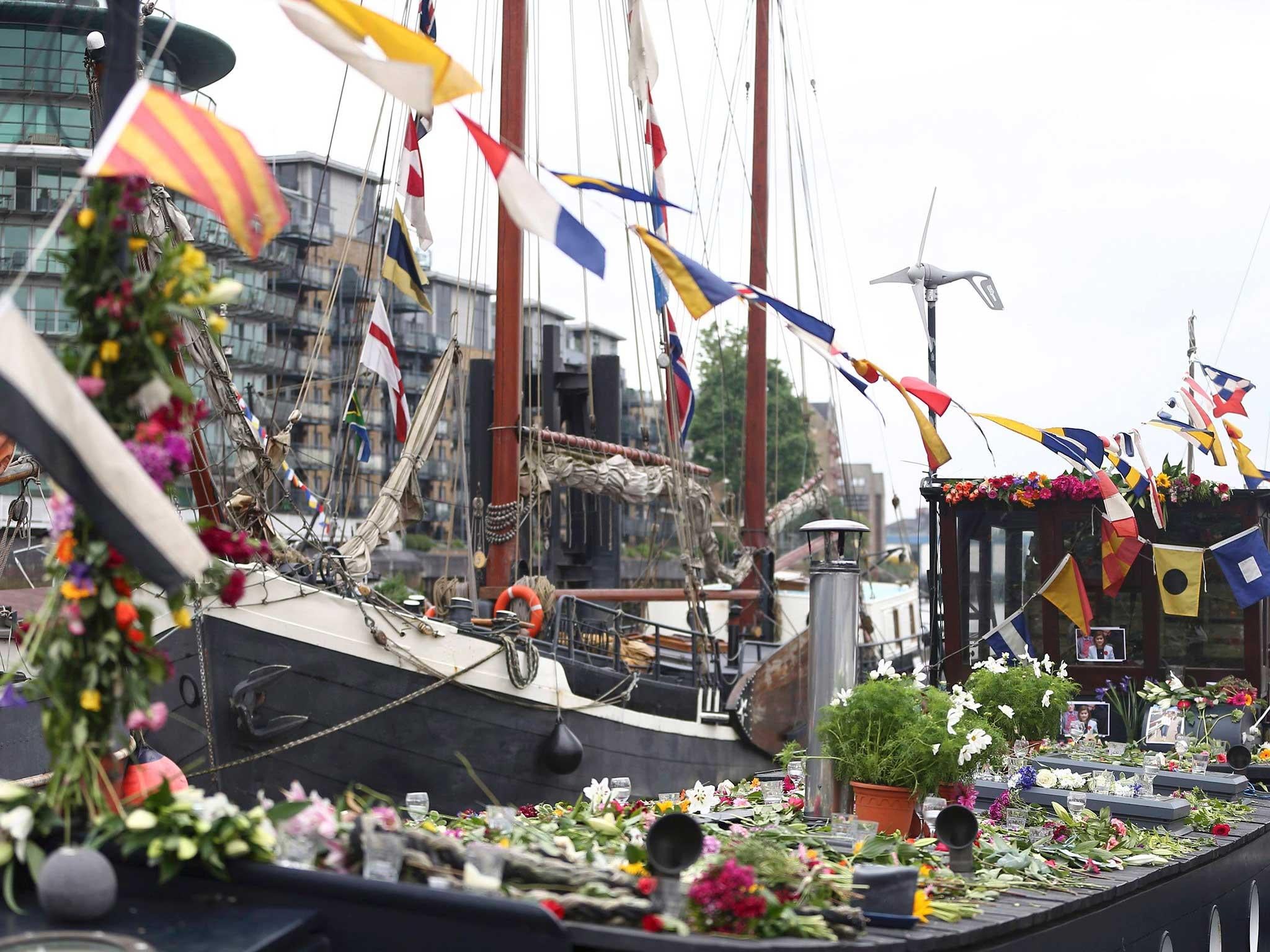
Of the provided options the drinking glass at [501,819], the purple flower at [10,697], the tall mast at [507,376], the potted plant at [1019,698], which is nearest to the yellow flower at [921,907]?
the drinking glass at [501,819]

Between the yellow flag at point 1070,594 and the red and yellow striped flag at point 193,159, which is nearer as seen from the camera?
the red and yellow striped flag at point 193,159

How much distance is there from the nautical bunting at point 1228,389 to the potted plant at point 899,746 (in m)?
12.0

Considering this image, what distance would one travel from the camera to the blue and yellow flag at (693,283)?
21.6 feet

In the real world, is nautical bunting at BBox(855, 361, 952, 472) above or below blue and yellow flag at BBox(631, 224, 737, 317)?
below

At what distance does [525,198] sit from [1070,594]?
328 inches

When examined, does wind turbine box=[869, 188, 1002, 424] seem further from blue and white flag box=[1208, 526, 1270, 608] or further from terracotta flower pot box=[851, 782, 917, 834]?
terracotta flower pot box=[851, 782, 917, 834]

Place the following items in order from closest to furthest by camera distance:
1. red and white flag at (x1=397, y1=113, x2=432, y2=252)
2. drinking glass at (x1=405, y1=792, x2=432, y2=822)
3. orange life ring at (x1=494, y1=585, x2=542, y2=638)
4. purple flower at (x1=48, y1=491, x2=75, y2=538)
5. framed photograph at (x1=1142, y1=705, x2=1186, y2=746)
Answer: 1. purple flower at (x1=48, y1=491, x2=75, y2=538)
2. drinking glass at (x1=405, y1=792, x2=432, y2=822)
3. framed photograph at (x1=1142, y1=705, x2=1186, y2=746)
4. orange life ring at (x1=494, y1=585, x2=542, y2=638)
5. red and white flag at (x1=397, y1=113, x2=432, y2=252)

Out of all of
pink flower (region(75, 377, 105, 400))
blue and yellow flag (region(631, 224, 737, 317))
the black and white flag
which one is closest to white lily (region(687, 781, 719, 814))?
blue and yellow flag (region(631, 224, 737, 317))

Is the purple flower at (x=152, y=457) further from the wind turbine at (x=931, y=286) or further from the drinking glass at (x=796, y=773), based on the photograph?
the wind turbine at (x=931, y=286)

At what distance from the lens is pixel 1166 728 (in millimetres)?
11008

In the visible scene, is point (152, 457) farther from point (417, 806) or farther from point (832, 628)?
point (832, 628)

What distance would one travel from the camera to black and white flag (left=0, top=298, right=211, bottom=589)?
13.7ft

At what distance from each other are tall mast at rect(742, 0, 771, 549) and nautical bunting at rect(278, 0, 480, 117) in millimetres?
18558

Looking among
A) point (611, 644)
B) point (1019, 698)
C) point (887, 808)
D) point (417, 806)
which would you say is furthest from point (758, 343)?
point (417, 806)
